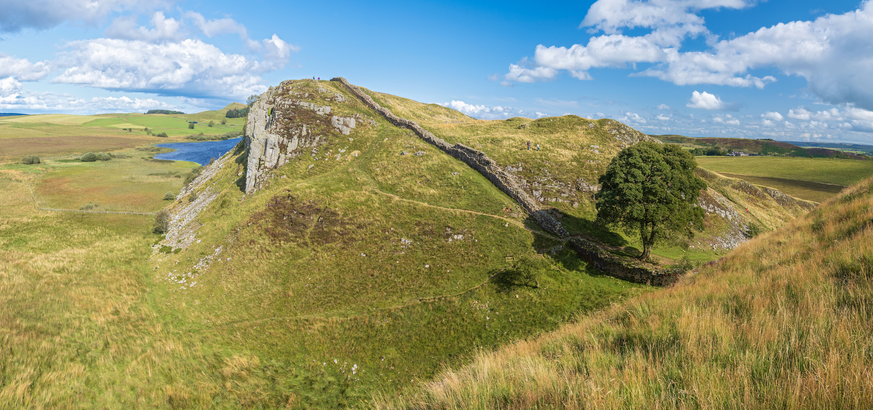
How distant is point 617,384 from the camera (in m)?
4.27

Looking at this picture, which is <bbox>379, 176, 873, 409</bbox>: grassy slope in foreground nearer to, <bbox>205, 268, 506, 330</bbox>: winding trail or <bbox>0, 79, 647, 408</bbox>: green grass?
<bbox>0, 79, 647, 408</bbox>: green grass

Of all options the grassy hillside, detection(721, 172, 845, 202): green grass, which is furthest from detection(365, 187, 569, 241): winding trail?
detection(721, 172, 845, 202): green grass

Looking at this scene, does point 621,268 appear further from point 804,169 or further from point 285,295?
point 804,169

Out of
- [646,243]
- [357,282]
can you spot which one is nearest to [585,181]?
[646,243]

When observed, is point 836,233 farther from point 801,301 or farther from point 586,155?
point 586,155

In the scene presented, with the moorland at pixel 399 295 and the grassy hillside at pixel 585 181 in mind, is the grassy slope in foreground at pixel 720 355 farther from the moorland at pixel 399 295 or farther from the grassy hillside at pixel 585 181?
the grassy hillside at pixel 585 181

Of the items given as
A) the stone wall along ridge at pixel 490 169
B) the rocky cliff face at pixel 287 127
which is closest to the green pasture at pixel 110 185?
the rocky cliff face at pixel 287 127

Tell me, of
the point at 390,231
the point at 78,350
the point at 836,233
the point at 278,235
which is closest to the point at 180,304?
the point at 78,350

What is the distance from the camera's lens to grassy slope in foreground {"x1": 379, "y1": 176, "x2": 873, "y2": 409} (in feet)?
11.4

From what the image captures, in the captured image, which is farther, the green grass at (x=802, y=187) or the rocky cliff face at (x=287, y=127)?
the green grass at (x=802, y=187)

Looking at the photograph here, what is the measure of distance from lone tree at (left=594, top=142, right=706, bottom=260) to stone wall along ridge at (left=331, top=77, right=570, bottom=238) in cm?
581

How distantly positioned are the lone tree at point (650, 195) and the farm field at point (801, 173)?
71.9 metres

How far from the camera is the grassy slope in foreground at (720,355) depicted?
3471mm

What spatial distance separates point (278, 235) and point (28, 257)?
25329 millimetres
